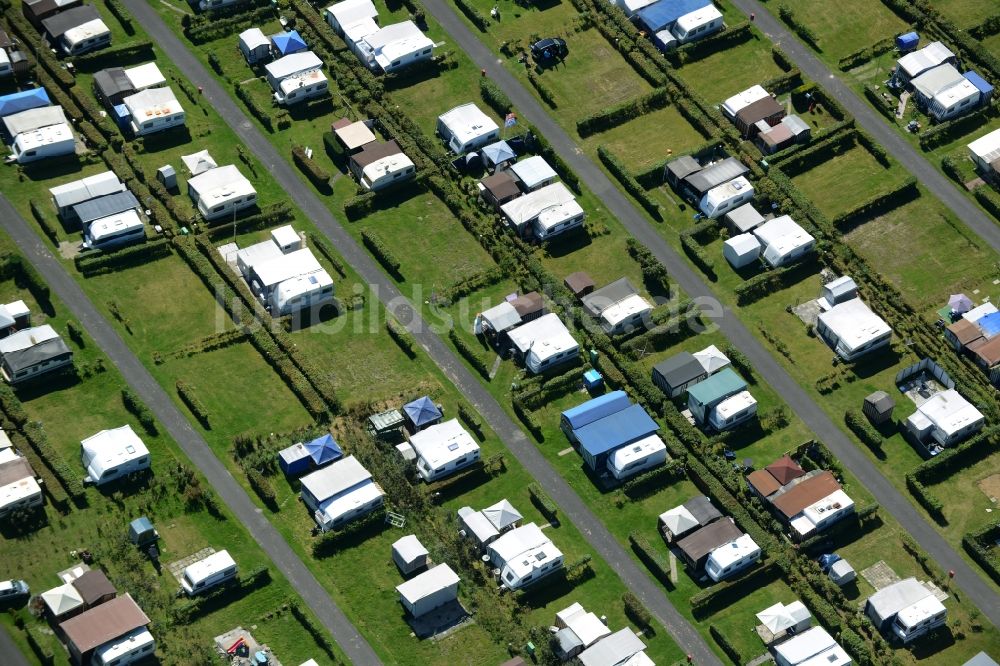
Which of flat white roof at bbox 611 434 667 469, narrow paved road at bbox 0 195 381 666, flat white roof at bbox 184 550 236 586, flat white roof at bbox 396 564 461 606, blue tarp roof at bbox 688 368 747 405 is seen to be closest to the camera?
flat white roof at bbox 184 550 236 586

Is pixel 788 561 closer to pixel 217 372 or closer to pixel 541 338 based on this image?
pixel 541 338

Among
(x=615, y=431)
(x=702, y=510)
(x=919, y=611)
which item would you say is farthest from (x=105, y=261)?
(x=919, y=611)

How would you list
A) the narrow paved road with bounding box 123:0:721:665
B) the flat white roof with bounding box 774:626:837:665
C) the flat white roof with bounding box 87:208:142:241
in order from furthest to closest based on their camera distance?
the flat white roof with bounding box 87:208:142:241
the narrow paved road with bounding box 123:0:721:665
the flat white roof with bounding box 774:626:837:665

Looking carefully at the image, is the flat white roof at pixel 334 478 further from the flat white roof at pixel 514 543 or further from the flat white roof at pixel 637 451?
the flat white roof at pixel 637 451

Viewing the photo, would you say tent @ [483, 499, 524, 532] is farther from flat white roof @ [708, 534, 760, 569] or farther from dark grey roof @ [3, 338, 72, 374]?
dark grey roof @ [3, 338, 72, 374]

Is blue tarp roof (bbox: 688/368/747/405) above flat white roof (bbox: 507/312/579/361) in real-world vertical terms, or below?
below

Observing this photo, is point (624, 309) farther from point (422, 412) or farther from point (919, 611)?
point (919, 611)

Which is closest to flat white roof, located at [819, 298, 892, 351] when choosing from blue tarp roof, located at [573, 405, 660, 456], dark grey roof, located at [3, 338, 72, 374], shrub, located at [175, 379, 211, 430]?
blue tarp roof, located at [573, 405, 660, 456]
